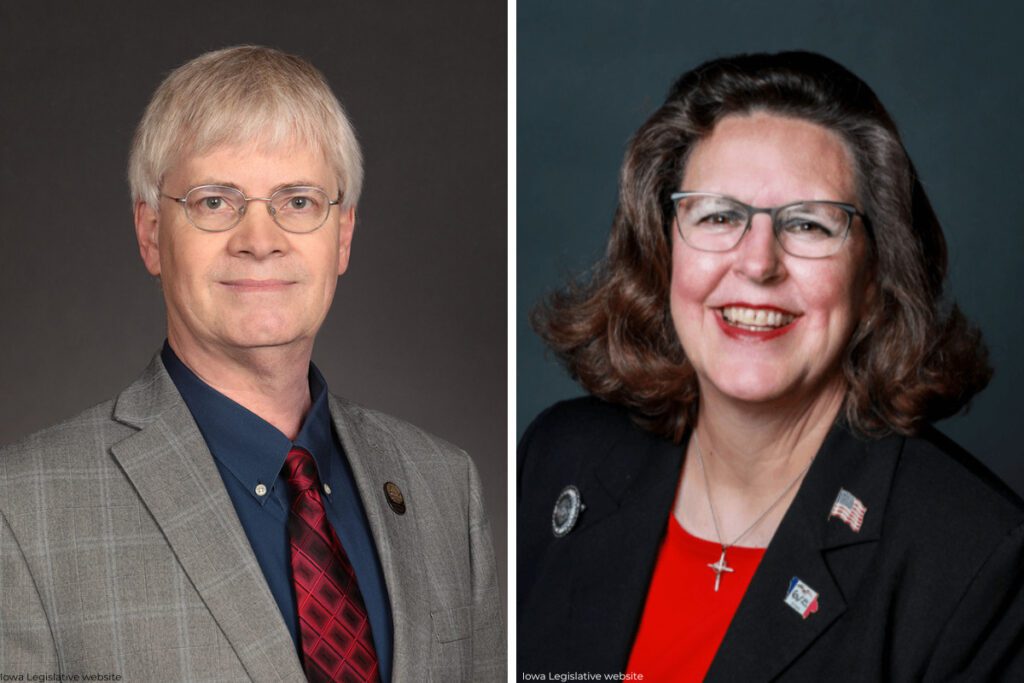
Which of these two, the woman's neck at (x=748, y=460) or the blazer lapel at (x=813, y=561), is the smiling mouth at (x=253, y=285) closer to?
the woman's neck at (x=748, y=460)

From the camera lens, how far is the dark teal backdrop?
2410 millimetres

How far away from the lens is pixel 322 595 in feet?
7.86

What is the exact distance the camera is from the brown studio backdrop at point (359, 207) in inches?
111

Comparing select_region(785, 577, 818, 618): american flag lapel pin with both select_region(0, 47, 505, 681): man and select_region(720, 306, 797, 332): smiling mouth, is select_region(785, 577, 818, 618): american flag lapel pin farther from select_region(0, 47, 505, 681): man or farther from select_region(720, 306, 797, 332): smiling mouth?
select_region(0, 47, 505, 681): man

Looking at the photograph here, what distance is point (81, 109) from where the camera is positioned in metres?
2.84

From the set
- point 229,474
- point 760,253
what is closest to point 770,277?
point 760,253

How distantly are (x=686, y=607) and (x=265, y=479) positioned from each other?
2.93ft

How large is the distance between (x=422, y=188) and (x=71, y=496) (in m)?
1.24

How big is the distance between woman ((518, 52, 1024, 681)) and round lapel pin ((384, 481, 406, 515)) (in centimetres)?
42

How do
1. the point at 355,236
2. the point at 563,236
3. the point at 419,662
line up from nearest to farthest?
the point at 419,662, the point at 563,236, the point at 355,236

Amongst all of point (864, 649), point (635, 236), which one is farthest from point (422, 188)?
point (864, 649)

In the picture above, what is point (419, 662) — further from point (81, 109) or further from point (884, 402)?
point (81, 109)

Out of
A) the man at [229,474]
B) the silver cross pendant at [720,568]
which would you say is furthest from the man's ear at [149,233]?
the silver cross pendant at [720,568]

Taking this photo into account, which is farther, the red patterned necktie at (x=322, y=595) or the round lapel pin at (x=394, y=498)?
the round lapel pin at (x=394, y=498)
